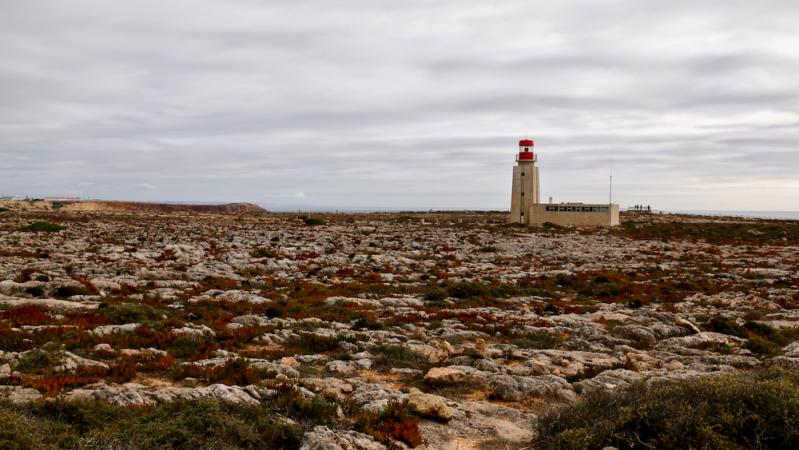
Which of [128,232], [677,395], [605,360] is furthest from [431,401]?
[128,232]

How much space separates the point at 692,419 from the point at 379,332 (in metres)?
10.4

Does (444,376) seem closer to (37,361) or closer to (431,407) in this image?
(431,407)

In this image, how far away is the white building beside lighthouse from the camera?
Answer: 6988 cm

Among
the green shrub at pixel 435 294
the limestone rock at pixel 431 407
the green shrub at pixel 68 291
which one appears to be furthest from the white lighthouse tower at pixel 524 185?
the limestone rock at pixel 431 407

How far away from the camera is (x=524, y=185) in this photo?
71188mm

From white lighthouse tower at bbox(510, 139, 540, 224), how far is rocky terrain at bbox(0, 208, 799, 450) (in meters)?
36.1

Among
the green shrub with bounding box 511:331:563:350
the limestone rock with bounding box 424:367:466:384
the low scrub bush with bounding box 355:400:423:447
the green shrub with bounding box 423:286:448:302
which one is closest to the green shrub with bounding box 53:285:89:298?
the green shrub with bounding box 423:286:448:302

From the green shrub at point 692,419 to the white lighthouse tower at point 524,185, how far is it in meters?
63.2

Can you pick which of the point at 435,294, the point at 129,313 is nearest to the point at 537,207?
the point at 435,294

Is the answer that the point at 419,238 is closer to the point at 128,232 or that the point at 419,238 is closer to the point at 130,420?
the point at 128,232

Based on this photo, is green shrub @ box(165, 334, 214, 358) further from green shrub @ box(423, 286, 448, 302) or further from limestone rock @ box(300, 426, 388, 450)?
green shrub @ box(423, 286, 448, 302)

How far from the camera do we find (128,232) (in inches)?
1969

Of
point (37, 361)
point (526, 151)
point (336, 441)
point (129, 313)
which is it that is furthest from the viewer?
point (526, 151)

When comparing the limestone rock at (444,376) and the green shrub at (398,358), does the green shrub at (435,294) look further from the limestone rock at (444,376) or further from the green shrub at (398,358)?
the limestone rock at (444,376)
